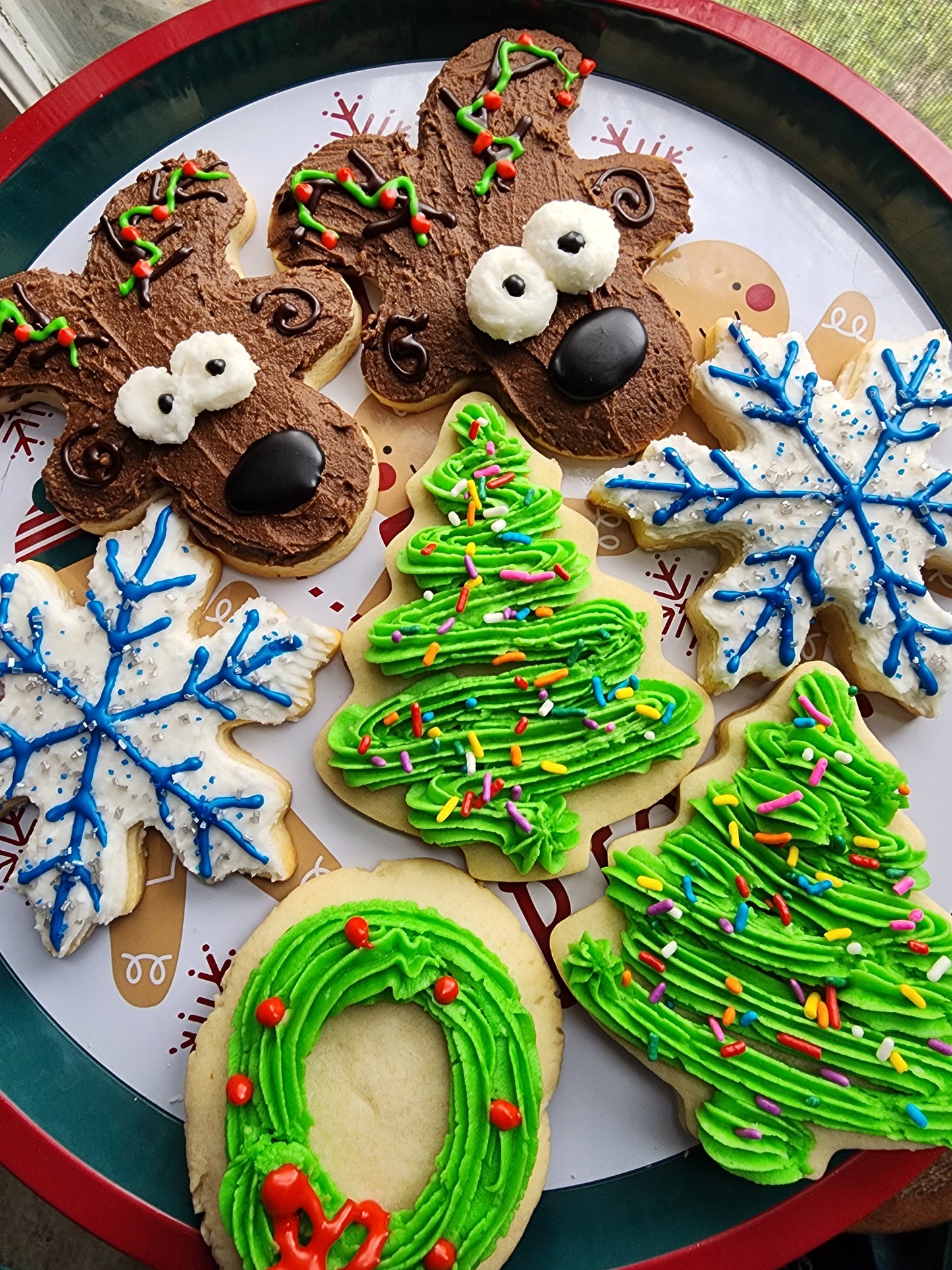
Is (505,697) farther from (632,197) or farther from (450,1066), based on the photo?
(632,197)

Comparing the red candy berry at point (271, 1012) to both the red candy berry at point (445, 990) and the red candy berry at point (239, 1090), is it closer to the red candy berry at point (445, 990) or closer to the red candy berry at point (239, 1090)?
the red candy berry at point (239, 1090)

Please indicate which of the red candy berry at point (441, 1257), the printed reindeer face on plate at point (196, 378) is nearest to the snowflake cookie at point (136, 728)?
the printed reindeer face on plate at point (196, 378)

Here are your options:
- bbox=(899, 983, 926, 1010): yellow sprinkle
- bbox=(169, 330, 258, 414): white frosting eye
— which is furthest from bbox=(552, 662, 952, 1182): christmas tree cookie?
bbox=(169, 330, 258, 414): white frosting eye

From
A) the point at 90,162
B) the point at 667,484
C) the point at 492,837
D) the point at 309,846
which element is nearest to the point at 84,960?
the point at 309,846

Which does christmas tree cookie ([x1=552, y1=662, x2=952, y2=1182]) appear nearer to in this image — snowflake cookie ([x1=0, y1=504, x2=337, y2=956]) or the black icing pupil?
snowflake cookie ([x1=0, y1=504, x2=337, y2=956])

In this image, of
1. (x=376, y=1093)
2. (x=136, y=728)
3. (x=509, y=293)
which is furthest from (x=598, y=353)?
(x=376, y=1093)
